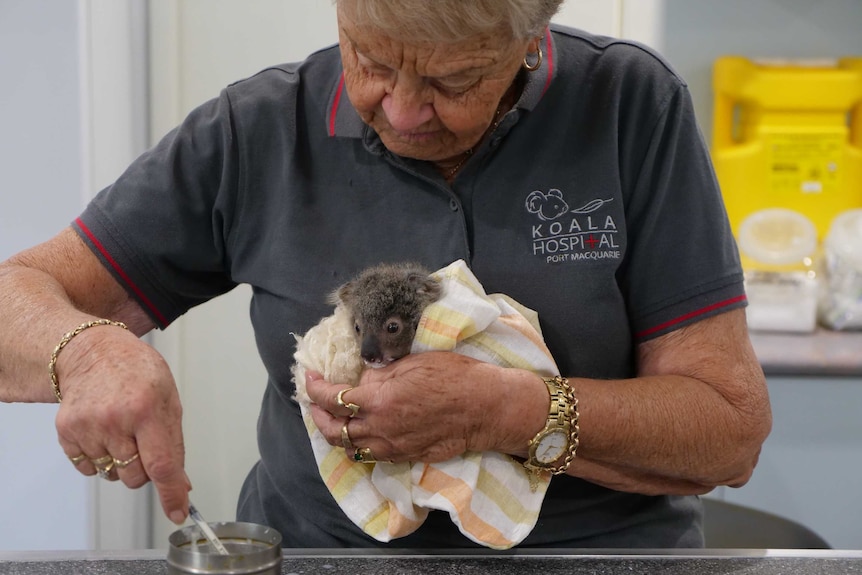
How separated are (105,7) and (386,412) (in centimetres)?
168

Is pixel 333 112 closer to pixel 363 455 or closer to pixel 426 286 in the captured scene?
pixel 426 286

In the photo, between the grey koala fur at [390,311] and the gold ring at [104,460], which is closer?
the gold ring at [104,460]

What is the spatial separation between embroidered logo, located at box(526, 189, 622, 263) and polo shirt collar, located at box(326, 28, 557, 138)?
6.8 inches

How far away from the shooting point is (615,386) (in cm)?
139

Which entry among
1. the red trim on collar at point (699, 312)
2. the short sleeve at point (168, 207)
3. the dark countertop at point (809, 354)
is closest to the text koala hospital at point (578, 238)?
the red trim on collar at point (699, 312)

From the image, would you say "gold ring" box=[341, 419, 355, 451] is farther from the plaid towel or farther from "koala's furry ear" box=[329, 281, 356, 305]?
"koala's furry ear" box=[329, 281, 356, 305]

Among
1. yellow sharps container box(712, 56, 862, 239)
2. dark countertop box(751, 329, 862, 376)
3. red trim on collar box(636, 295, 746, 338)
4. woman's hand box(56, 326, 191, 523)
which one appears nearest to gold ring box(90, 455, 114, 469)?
woman's hand box(56, 326, 191, 523)

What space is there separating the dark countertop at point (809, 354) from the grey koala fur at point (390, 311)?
4.79 ft

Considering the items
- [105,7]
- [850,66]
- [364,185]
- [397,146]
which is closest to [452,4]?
[397,146]

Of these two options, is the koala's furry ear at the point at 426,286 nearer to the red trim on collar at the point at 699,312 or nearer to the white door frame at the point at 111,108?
the red trim on collar at the point at 699,312

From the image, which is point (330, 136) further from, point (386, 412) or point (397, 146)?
point (386, 412)

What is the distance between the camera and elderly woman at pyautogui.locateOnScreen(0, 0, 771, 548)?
127 cm

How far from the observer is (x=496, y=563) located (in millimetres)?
1265

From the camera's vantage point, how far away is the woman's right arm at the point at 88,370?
1.12m
